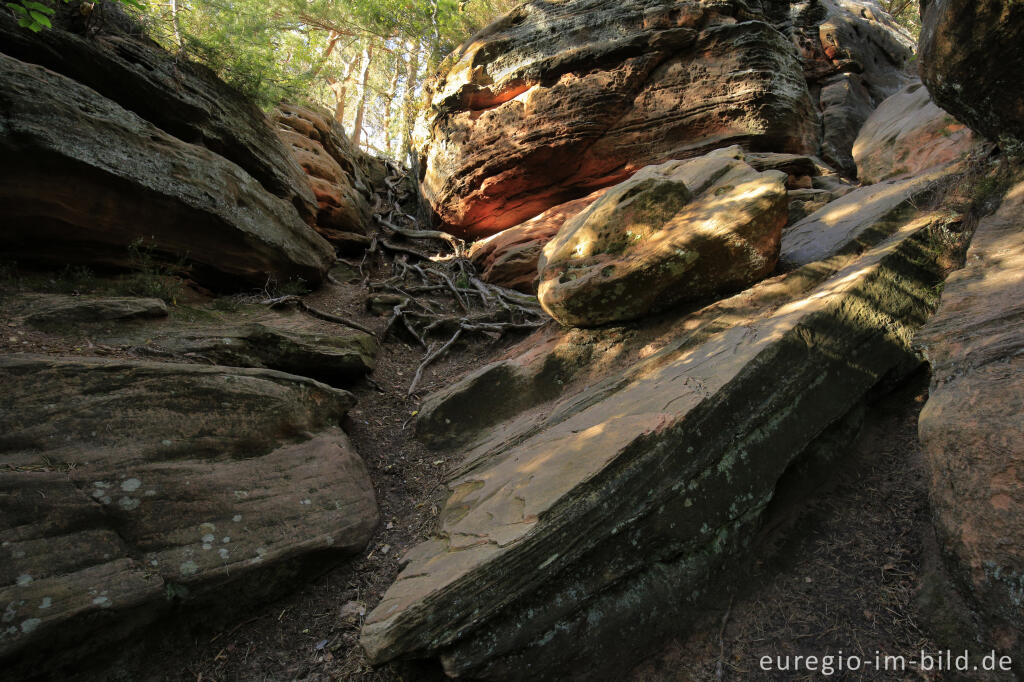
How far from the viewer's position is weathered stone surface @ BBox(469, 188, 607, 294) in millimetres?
11078

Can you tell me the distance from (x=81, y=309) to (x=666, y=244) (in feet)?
23.9

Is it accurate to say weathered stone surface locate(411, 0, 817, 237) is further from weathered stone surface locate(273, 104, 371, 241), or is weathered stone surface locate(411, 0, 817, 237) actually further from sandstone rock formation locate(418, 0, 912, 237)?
weathered stone surface locate(273, 104, 371, 241)

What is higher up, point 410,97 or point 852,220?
point 410,97

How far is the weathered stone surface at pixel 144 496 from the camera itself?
337 cm

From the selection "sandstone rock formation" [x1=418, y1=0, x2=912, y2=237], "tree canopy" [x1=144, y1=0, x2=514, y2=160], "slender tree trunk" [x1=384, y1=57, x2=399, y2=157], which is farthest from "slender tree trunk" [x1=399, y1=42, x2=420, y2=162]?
"sandstone rock formation" [x1=418, y1=0, x2=912, y2=237]

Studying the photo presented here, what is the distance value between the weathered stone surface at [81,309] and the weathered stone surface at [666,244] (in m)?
5.44

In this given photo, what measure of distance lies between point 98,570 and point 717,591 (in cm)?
476

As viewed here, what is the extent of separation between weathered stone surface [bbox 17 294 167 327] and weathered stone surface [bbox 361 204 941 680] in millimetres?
4977

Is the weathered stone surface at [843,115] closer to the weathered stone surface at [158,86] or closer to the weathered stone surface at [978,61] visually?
the weathered stone surface at [978,61]

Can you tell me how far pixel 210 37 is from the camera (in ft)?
30.1

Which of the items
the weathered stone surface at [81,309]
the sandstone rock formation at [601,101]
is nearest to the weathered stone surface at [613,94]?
the sandstone rock formation at [601,101]

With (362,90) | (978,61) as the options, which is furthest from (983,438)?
(362,90)

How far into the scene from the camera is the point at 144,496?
4039 mm

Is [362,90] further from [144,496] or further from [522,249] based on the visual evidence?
[144,496]
